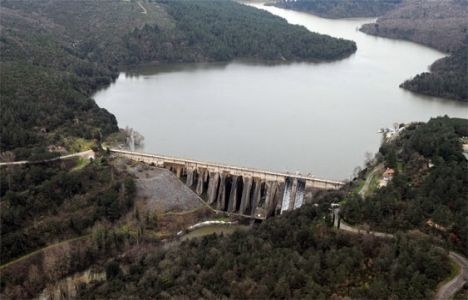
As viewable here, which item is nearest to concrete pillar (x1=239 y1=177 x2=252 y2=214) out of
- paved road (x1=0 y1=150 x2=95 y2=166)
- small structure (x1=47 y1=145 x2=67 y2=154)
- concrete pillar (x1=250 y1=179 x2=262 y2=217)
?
concrete pillar (x1=250 y1=179 x2=262 y2=217)

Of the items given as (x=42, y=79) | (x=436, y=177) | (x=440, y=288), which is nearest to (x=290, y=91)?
(x=42, y=79)

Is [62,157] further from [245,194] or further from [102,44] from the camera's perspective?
[102,44]

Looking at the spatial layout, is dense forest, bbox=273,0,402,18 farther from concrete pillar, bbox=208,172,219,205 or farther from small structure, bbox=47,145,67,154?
small structure, bbox=47,145,67,154

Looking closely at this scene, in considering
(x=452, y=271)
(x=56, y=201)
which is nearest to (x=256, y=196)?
(x=56, y=201)

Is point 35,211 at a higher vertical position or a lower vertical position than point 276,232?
lower

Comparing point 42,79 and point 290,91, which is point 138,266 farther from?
point 290,91

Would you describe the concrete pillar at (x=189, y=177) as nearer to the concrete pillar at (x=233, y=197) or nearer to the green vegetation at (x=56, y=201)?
the concrete pillar at (x=233, y=197)
